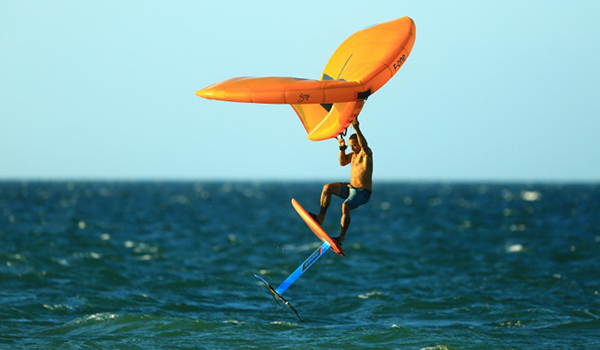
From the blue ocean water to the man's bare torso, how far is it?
521 cm

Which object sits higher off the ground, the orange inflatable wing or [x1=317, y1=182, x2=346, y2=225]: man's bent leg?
the orange inflatable wing

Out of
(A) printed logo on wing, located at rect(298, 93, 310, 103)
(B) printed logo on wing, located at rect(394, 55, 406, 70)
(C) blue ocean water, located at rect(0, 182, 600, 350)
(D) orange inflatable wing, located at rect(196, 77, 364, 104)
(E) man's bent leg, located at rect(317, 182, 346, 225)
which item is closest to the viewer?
(D) orange inflatable wing, located at rect(196, 77, 364, 104)

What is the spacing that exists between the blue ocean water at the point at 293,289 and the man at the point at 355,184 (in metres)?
4.87

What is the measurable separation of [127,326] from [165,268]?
39.7 ft

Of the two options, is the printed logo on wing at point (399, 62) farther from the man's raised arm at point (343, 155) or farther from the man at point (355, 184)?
the man's raised arm at point (343, 155)

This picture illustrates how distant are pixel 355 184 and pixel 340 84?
214 centimetres

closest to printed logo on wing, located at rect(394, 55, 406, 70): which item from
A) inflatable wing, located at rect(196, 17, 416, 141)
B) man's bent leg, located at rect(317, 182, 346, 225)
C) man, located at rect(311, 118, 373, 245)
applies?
inflatable wing, located at rect(196, 17, 416, 141)

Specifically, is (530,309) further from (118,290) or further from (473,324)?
(118,290)

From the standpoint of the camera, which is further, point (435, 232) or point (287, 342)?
point (435, 232)

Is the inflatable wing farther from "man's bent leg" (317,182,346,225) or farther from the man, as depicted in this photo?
"man's bent leg" (317,182,346,225)

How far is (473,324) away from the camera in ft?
73.5

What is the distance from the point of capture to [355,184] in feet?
52.1

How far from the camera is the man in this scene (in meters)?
15.8

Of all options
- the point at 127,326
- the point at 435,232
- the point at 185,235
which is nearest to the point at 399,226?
the point at 435,232
